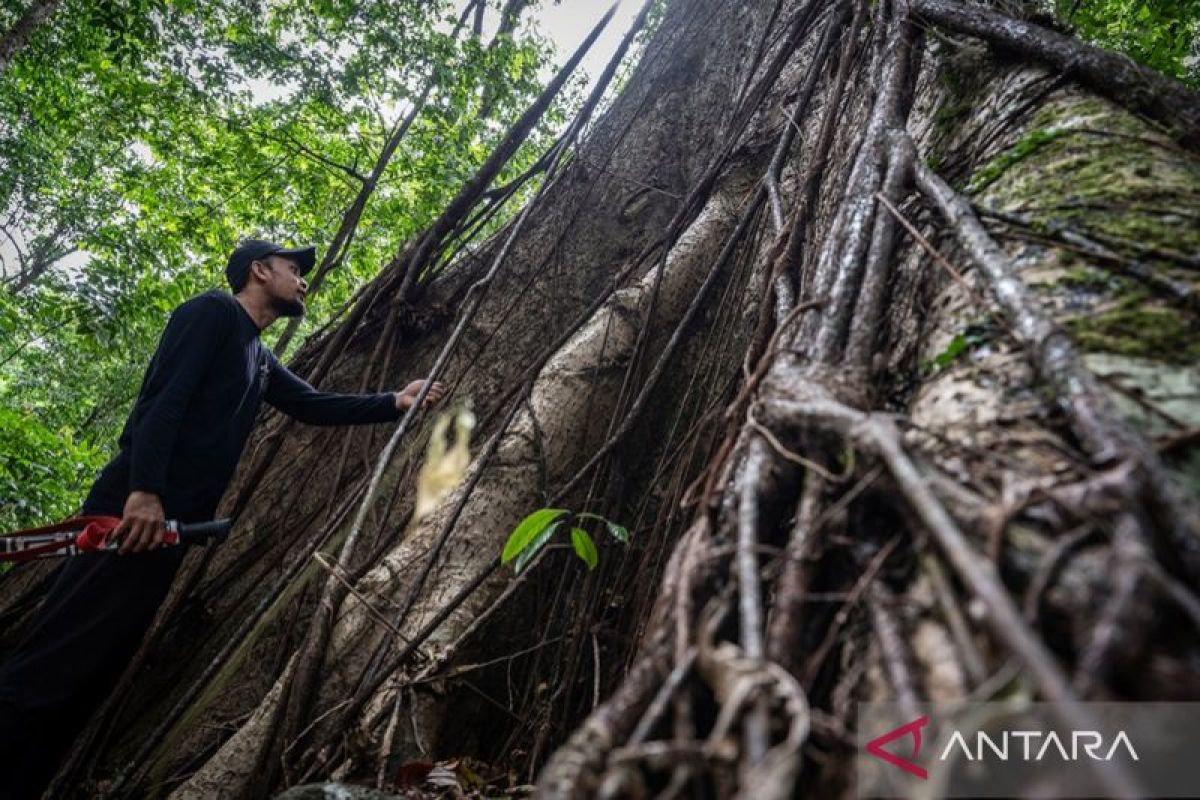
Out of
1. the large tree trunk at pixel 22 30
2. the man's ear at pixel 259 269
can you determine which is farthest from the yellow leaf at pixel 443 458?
the large tree trunk at pixel 22 30

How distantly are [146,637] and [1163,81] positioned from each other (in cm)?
345

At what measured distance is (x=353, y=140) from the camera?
21.3 ft

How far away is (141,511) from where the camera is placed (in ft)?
5.98

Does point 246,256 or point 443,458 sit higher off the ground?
point 246,256

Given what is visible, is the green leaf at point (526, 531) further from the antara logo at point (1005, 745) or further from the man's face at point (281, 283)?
the man's face at point (281, 283)

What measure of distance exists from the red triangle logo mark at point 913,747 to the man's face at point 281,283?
269 centimetres

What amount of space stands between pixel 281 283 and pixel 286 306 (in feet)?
0.33

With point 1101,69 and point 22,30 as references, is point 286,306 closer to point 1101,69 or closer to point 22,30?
point 1101,69

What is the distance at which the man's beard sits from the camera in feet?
8.39

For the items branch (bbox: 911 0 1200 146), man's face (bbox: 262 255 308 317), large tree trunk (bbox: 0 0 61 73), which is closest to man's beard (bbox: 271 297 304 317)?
man's face (bbox: 262 255 308 317)

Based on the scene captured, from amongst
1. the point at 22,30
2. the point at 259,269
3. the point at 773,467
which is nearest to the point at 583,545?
the point at 773,467

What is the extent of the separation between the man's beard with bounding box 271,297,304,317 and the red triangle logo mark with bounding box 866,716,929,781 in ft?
8.83

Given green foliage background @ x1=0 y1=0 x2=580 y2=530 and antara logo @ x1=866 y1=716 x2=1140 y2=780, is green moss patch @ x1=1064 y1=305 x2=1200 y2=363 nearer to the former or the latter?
antara logo @ x1=866 y1=716 x2=1140 y2=780

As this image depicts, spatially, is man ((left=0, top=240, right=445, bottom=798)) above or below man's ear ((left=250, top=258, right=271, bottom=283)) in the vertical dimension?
below
